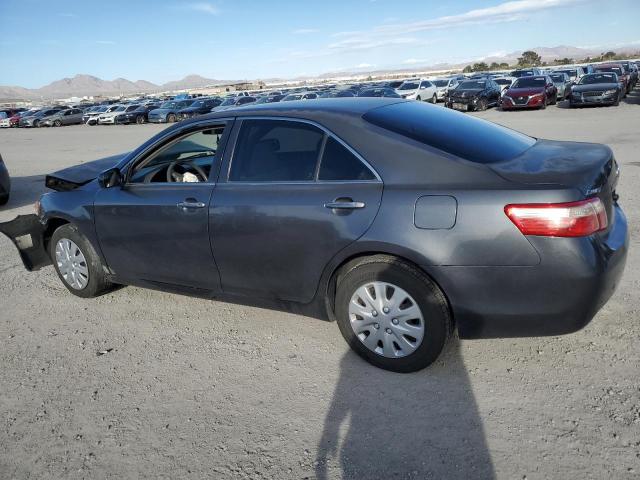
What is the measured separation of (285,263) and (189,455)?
51.0 inches

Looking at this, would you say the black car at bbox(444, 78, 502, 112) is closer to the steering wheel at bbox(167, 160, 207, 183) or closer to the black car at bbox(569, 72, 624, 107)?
the black car at bbox(569, 72, 624, 107)

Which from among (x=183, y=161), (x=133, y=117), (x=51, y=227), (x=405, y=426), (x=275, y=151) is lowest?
(x=405, y=426)

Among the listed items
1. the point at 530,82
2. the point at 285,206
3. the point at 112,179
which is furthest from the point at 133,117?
the point at 285,206

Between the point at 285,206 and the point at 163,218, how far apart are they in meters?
1.11

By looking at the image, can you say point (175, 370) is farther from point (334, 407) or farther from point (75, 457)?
point (334, 407)

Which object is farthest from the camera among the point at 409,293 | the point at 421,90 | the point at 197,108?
the point at 197,108

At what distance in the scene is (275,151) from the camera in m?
3.57

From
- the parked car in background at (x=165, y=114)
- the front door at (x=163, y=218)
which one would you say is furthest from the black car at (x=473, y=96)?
the front door at (x=163, y=218)

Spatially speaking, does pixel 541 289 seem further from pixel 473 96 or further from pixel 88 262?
pixel 473 96

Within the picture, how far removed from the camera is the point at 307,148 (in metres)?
3.43

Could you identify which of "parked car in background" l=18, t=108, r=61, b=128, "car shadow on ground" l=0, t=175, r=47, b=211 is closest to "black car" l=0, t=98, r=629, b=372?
"car shadow on ground" l=0, t=175, r=47, b=211

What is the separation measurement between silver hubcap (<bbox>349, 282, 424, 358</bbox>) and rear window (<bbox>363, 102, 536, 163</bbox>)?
0.93 meters

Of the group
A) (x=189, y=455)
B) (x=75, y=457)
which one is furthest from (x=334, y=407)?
(x=75, y=457)

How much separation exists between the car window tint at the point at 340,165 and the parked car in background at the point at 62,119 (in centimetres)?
4391
